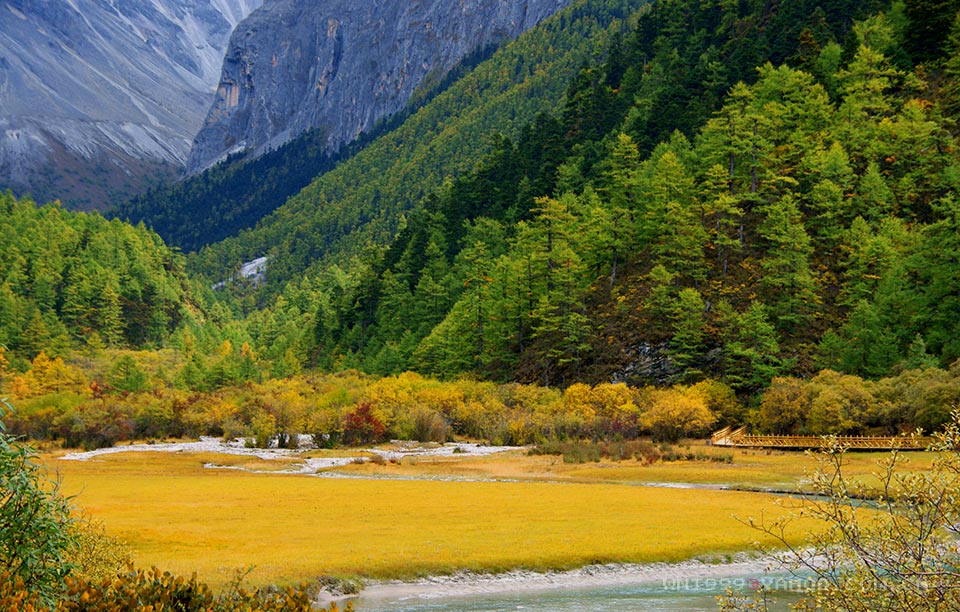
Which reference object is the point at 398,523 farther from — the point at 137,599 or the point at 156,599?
the point at 137,599

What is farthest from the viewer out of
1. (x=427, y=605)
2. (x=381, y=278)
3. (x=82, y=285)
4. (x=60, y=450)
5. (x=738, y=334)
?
(x=82, y=285)

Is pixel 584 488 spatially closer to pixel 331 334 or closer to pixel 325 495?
pixel 325 495

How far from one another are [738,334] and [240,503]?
53319 millimetres

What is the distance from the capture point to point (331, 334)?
153500mm

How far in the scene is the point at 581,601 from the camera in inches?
1209

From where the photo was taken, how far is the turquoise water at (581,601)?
29.5 meters

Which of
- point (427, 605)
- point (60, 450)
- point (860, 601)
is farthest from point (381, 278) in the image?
point (860, 601)

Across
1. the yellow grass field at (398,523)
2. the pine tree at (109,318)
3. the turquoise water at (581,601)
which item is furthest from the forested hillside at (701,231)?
the turquoise water at (581,601)

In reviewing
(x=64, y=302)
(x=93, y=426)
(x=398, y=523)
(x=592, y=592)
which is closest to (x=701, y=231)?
(x=398, y=523)

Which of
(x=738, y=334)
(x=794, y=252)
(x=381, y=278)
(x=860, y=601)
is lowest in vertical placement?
(x=860, y=601)

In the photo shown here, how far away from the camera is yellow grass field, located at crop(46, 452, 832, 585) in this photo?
111 ft

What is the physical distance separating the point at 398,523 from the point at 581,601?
1390 cm

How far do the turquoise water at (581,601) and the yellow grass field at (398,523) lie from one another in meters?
2.65

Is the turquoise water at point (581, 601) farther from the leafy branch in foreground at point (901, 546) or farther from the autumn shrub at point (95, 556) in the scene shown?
the leafy branch in foreground at point (901, 546)
